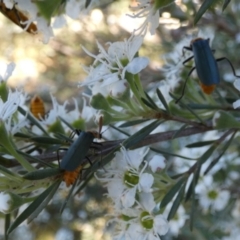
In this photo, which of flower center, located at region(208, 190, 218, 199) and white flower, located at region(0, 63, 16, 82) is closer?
white flower, located at region(0, 63, 16, 82)

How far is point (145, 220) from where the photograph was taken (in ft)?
1.96

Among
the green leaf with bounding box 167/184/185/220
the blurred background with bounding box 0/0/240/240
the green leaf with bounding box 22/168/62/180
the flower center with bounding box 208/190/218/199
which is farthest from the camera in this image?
the blurred background with bounding box 0/0/240/240

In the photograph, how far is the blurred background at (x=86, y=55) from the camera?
48.3 inches

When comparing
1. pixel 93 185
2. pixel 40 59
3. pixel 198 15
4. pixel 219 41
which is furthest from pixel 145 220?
pixel 40 59

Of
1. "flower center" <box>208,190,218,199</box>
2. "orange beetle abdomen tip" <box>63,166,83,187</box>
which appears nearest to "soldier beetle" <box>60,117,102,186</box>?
"orange beetle abdomen tip" <box>63,166,83,187</box>

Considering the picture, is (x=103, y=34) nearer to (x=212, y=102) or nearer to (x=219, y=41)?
(x=219, y=41)

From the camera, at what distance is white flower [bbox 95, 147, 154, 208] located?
571 mm

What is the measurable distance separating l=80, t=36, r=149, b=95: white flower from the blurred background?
35cm

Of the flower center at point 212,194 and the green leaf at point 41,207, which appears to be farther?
the flower center at point 212,194

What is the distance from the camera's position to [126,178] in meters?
0.59

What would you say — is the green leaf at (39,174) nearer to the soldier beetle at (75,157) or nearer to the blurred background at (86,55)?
the soldier beetle at (75,157)

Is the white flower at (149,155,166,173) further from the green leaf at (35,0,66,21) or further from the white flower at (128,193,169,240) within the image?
the green leaf at (35,0,66,21)

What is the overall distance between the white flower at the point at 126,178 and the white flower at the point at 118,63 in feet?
0.28

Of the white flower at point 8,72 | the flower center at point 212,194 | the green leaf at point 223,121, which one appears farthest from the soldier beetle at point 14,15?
the flower center at point 212,194
